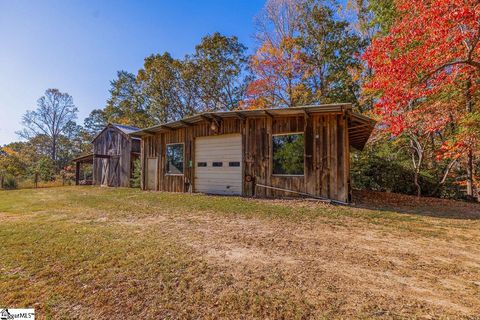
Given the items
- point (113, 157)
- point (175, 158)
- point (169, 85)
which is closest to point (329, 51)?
point (175, 158)

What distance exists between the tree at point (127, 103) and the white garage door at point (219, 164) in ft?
54.6

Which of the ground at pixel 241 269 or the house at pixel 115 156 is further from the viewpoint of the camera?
the house at pixel 115 156

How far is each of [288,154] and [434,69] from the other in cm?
504

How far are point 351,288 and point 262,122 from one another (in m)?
6.80

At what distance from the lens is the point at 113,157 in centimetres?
1616

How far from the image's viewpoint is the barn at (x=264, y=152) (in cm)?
707

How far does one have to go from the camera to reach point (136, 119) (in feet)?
79.8

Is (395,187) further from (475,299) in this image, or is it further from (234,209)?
(475,299)

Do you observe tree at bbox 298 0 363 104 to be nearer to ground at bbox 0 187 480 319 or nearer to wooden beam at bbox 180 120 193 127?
wooden beam at bbox 180 120 193 127

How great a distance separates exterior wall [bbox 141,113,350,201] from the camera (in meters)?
6.98

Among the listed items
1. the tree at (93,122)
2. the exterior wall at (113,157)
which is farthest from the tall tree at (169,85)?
the tree at (93,122)

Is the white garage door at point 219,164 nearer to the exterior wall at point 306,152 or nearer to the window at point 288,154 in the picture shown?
the exterior wall at point 306,152

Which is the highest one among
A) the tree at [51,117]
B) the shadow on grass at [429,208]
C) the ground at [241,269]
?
the tree at [51,117]

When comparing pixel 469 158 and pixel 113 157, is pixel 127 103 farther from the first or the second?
pixel 469 158
